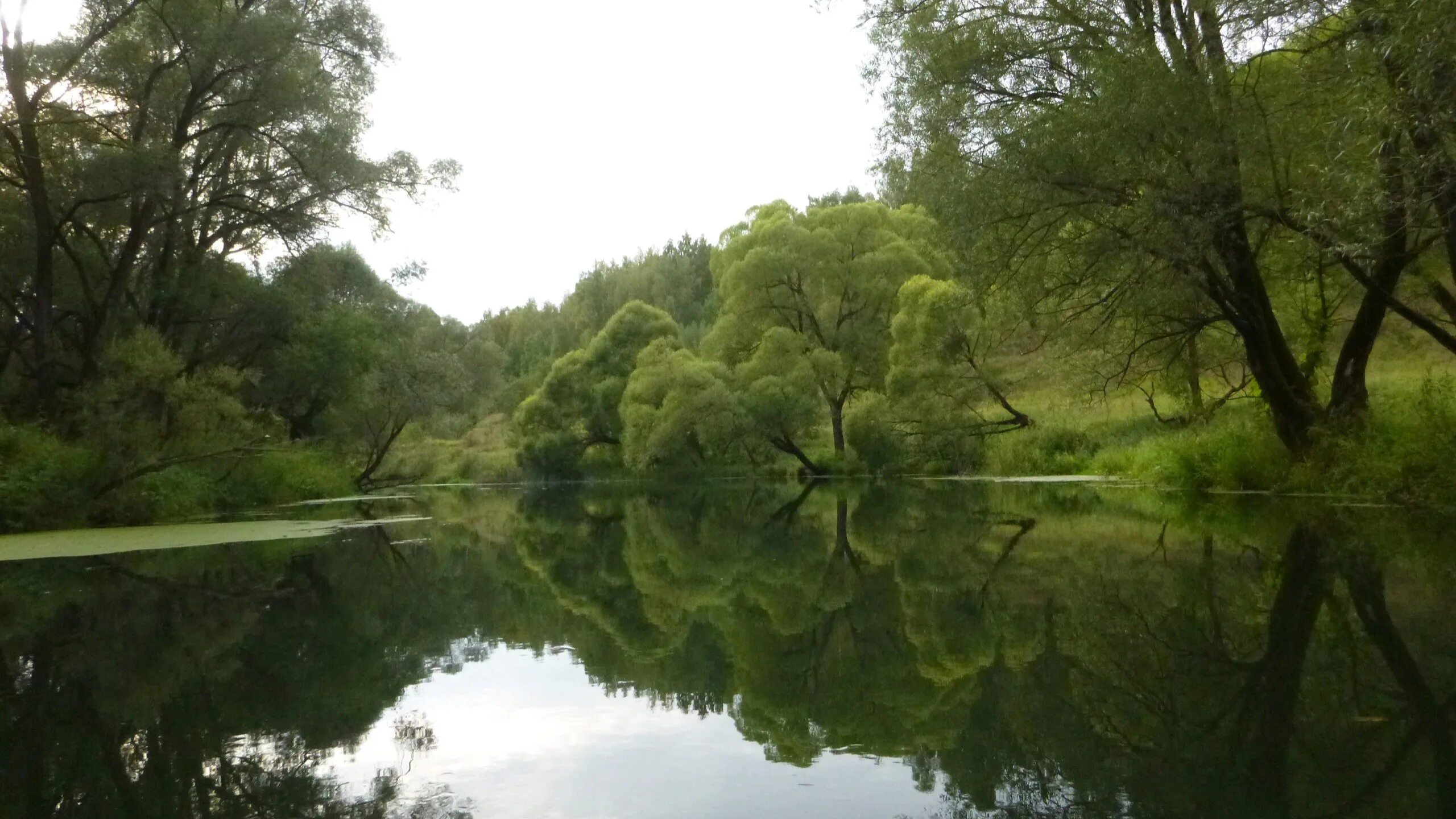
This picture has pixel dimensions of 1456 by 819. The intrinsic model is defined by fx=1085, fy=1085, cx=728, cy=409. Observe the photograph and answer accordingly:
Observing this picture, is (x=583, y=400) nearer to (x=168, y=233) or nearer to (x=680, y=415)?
(x=680, y=415)

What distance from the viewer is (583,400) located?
40562 millimetres

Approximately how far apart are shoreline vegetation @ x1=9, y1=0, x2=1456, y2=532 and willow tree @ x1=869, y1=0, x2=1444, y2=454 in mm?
45

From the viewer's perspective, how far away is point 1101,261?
12.5 metres

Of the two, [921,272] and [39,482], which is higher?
[921,272]

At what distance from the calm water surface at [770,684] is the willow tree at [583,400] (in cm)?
3026

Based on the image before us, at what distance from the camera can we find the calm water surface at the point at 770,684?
3381mm

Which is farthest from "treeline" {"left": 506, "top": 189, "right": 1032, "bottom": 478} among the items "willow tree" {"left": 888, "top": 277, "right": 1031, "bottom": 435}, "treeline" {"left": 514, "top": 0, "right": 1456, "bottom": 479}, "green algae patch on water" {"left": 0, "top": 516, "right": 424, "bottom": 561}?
"green algae patch on water" {"left": 0, "top": 516, "right": 424, "bottom": 561}

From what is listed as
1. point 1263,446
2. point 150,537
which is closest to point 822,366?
point 1263,446

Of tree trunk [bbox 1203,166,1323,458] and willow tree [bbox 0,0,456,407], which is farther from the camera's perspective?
willow tree [bbox 0,0,456,407]

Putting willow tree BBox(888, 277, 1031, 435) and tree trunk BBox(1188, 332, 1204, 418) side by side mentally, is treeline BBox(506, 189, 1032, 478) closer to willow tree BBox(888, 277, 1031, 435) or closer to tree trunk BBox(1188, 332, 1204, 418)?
willow tree BBox(888, 277, 1031, 435)

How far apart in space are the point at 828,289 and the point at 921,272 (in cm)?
290

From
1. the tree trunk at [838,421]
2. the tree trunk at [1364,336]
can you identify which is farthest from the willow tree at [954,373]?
the tree trunk at [1364,336]

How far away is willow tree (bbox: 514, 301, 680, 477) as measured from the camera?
132 ft

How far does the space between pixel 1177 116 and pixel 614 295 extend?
4835 cm
